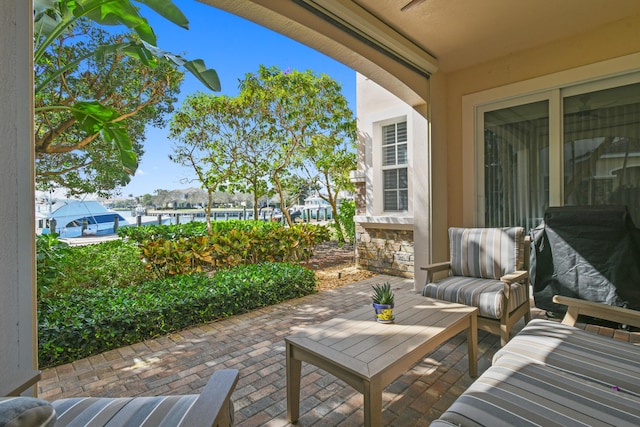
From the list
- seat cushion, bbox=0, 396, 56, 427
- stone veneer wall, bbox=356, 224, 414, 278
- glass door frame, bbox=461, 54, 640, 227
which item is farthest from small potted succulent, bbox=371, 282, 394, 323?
stone veneer wall, bbox=356, 224, 414, 278

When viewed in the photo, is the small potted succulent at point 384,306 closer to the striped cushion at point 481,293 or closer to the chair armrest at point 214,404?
the striped cushion at point 481,293

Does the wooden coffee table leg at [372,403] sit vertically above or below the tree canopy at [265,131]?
below

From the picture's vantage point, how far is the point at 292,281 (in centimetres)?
464

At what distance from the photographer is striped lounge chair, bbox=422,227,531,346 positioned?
111 inches

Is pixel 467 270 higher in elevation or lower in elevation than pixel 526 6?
lower

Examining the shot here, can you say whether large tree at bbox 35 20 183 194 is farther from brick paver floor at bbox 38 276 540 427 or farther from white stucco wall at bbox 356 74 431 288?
white stucco wall at bbox 356 74 431 288

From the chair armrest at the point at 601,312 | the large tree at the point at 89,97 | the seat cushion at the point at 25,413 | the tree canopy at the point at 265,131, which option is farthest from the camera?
the tree canopy at the point at 265,131

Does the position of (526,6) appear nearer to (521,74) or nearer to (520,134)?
(521,74)

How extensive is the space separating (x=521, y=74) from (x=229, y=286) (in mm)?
4752

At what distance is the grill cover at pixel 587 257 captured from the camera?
2.96 m

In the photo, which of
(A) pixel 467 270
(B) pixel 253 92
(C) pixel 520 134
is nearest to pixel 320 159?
(B) pixel 253 92

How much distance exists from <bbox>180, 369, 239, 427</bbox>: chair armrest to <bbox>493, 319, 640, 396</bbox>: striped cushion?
4.76 ft

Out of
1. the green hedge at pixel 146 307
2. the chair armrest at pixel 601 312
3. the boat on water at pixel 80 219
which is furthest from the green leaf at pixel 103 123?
the boat on water at pixel 80 219

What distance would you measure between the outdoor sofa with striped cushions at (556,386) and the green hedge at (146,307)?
301cm
